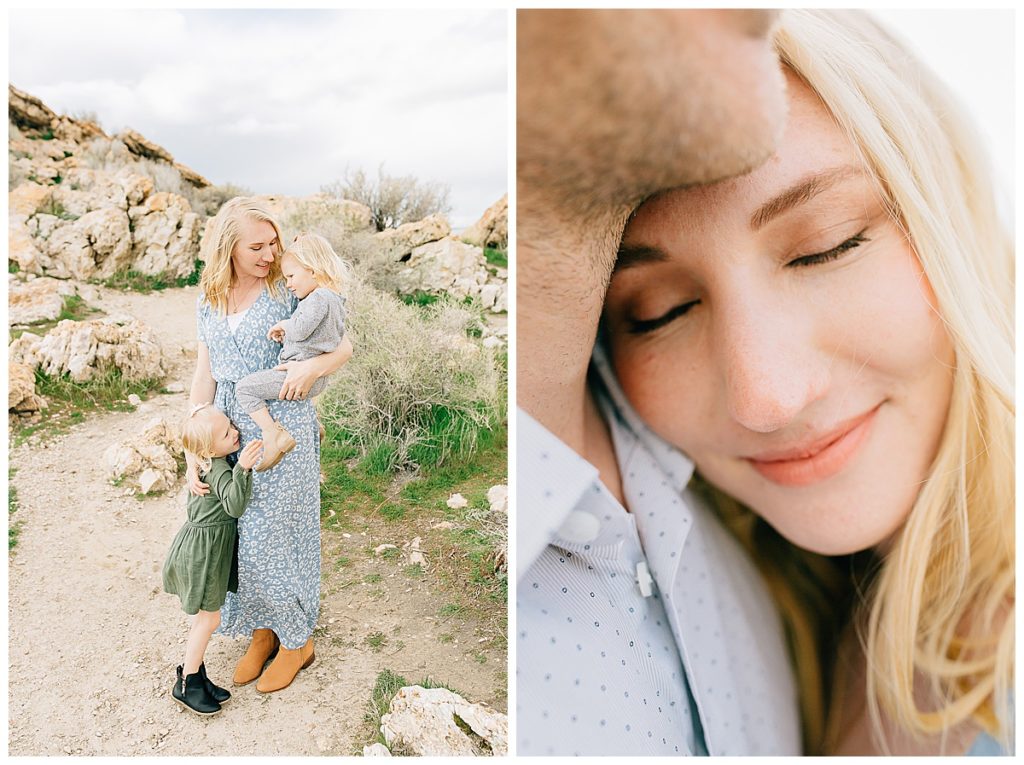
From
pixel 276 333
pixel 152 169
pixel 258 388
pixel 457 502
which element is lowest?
pixel 457 502

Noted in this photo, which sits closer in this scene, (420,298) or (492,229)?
(492,229)

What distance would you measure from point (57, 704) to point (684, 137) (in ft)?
6.26

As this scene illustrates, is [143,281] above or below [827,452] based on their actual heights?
above

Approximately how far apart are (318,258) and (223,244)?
226 mm

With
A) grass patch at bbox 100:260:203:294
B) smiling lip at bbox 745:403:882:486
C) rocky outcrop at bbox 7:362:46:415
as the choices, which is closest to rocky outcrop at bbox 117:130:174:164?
grass patch at bbox 100:260:203:294

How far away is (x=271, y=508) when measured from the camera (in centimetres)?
176

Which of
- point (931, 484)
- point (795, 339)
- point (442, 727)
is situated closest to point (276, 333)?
point (442, 727)

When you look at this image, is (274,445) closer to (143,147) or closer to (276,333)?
(276,333)

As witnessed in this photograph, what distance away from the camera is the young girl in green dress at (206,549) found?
5.46 ft

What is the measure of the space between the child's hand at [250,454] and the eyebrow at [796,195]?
4.06 feet

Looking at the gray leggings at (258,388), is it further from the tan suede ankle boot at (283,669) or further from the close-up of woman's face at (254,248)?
the tan suede ankle boot at (283,669)

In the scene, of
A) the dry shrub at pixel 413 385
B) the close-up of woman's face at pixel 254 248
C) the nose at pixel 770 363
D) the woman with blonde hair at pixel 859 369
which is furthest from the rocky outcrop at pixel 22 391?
the nose at pixel 770 363

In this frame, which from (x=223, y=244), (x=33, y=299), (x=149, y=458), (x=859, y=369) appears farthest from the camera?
(x=149, y=458)

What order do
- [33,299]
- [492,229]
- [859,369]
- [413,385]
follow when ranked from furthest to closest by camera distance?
1. [413,385]
2. [492,229]
3. [33,299]
4. [859,369]
